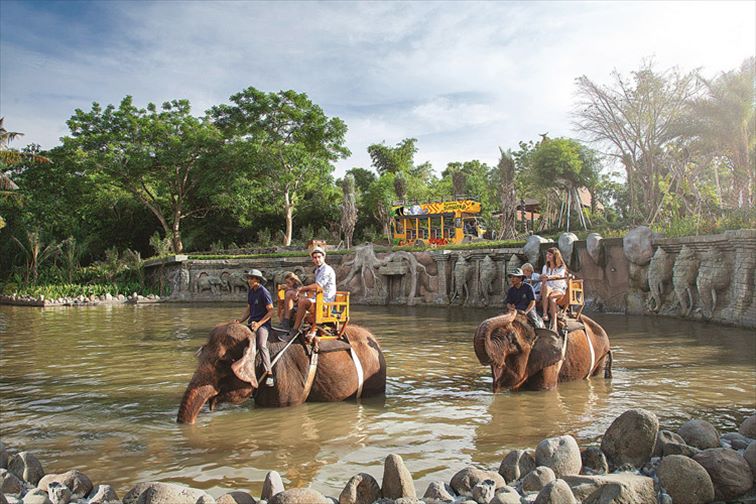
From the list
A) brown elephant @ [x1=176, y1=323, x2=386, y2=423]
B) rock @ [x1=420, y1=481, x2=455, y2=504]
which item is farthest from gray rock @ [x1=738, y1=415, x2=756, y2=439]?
brown elephant @ [x1=176, y1=323, x2=386, y2=423]

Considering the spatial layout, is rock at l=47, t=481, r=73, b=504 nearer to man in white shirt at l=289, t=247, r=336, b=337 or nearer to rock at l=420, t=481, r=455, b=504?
rock at l=420, t=481, r=455, b=504

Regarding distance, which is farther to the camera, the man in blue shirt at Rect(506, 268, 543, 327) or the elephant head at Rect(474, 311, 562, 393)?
the man in blue shirt at Rect(506, 268, 543, 327)

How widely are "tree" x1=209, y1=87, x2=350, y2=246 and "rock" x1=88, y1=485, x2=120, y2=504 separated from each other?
27507 mm

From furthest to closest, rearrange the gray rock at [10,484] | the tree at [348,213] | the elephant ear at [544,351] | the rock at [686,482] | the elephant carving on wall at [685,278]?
1. the tree at [348,213]
2. the elephant carving on wall at [685,278]
3. the elephant ear at [544,351]
4. the gray rock at [10,484]
5. the rock at [686,482]

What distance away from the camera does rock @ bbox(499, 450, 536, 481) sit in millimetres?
4324

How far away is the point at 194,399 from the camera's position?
5.89 meters

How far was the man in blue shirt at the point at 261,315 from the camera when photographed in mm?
6277

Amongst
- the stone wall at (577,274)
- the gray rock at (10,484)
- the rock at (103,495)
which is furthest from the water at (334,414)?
the stone wall at (577,274)

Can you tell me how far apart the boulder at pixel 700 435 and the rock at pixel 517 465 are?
1409 millimetres

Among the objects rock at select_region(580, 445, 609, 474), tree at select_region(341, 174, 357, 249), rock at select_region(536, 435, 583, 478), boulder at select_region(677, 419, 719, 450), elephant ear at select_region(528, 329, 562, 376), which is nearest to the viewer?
rock at select_region(536, 435, 583, 478)

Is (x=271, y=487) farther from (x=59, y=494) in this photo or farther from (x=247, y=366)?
(x=247, y=366)

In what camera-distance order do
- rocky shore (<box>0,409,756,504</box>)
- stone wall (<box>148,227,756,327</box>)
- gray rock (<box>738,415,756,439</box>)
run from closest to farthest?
rocky shore (<box>0,409,756,504</box>) → gray rock (<box>738,415,756,439</box>) → stone wall (<box>148,227,756,327</box>)

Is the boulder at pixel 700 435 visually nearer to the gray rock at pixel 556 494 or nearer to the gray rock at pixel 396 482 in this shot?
the gray rock at pixel 556 494

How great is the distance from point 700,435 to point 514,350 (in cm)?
244
